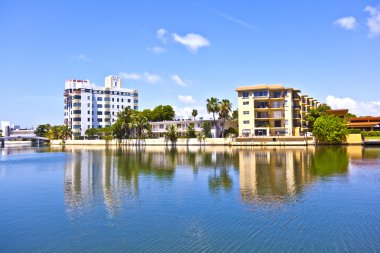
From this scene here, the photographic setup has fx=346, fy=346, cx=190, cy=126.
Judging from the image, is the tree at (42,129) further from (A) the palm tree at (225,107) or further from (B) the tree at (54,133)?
(A) the palm tree at (225,107)

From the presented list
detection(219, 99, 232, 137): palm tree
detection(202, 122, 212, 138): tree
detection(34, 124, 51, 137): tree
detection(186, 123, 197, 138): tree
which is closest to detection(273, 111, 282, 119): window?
detection(219, 99, 232, 137): palm tree

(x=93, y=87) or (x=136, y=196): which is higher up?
(x=93, y=87)

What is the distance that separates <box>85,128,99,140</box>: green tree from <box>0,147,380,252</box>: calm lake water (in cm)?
10452

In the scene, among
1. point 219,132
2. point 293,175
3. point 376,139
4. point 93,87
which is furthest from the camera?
point 93,87

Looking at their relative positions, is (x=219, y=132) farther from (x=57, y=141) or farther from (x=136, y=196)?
(x=136, y=196)

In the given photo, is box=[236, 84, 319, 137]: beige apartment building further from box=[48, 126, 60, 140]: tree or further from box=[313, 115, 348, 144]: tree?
box=[48, 126, 60, 140]: tree

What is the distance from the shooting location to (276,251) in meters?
15.5

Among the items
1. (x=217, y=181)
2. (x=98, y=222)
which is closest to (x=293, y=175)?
(x=217, y=181)

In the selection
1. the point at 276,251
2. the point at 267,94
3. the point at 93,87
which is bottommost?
the point at 276,251

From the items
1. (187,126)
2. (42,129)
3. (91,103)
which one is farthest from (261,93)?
(42,129)

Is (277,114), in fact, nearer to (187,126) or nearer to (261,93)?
(261,93)

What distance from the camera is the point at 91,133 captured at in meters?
141

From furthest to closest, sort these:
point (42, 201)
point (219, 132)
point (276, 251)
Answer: point (219, 132), point (42, 201), point (276, 251)

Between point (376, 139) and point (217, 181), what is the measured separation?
7205cm
